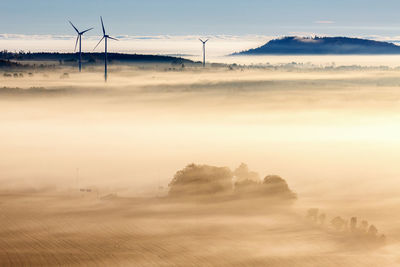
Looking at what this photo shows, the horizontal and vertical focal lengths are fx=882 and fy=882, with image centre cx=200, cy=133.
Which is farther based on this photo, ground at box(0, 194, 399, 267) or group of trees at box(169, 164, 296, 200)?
group of trees at box(169, 164, 296, 200)

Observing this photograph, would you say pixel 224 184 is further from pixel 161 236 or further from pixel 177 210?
pixel 161 236

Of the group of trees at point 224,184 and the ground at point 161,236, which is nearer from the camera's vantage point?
the ground at point 161,236

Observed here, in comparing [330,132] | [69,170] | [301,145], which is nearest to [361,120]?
[330,132]

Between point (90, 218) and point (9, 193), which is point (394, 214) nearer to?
point (90, 218)

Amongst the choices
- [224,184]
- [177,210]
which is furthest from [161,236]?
[224,184]

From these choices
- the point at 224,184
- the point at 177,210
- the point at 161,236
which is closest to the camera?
the point at 161,236

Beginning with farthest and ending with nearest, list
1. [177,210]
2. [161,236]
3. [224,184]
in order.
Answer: [224,184]
[177,210]
[161,236]

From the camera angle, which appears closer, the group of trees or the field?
the field

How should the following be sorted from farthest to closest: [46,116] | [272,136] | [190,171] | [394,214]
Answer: [46,116] < [272,136] < [190,171] < [394,214]

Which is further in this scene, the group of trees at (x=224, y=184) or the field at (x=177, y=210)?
the group of trees at (x=224, y=184)

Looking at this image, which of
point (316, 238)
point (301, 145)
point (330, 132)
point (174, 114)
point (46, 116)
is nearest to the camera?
point (316, 238)

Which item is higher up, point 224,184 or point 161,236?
point 161,236
